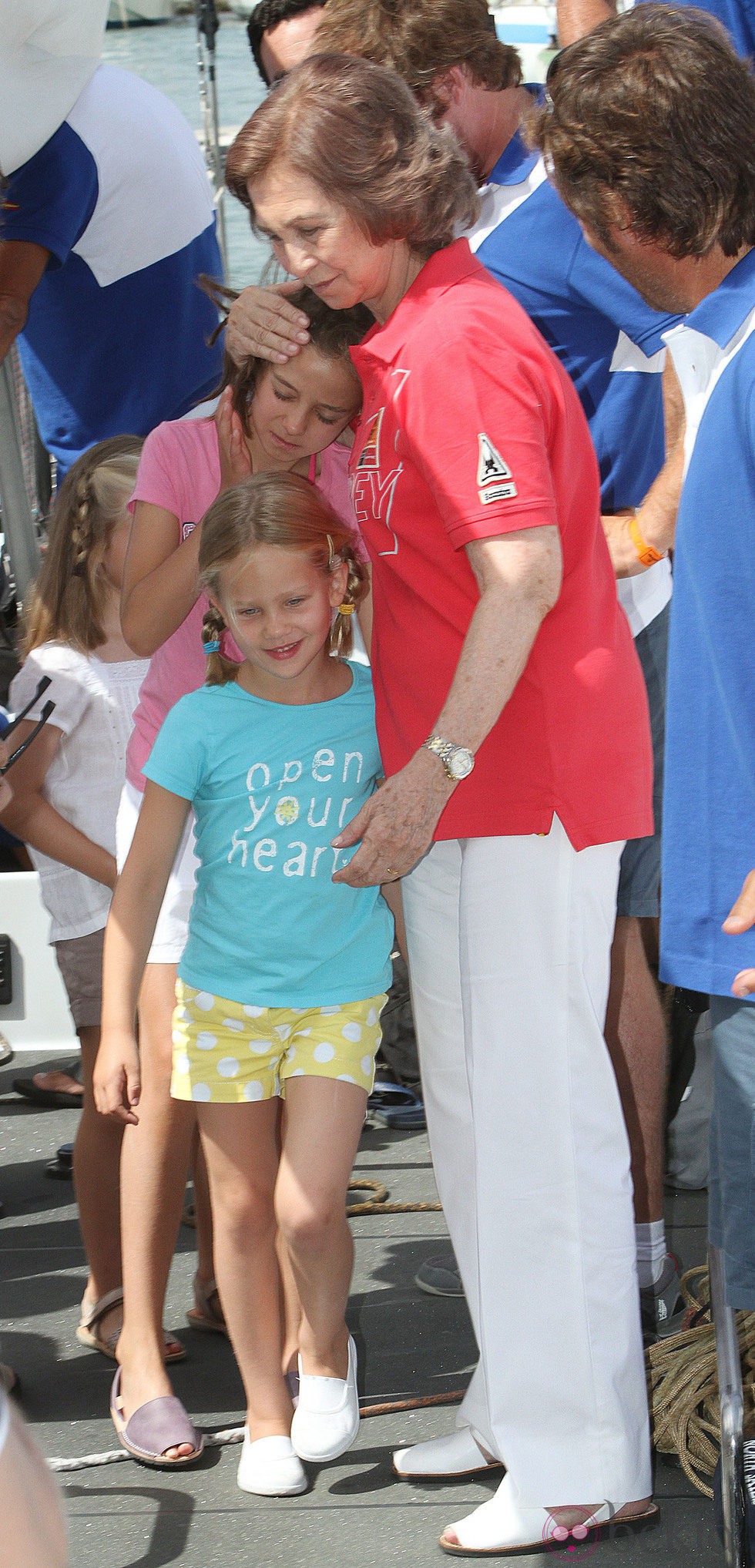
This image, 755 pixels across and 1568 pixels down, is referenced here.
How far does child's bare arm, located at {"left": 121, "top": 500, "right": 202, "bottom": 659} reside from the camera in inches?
91.0

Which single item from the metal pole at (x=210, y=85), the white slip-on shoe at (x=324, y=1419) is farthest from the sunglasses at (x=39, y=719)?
the metal pole at (x=210, y=85)

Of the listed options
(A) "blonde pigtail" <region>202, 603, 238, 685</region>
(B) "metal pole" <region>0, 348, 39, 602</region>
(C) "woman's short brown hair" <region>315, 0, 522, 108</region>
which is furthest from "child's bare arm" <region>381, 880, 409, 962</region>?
(B) "metal pole" <region>0, 348, 39, 602</region>

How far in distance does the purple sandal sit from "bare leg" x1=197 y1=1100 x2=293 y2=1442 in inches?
4.9

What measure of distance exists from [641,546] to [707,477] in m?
0.62

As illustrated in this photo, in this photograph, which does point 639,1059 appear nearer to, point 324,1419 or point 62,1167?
point 324,1419

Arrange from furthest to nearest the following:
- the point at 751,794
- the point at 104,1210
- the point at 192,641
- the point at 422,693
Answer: the point at 104,1210
the point at 192,641
the point at 422,693
the point at 751,794

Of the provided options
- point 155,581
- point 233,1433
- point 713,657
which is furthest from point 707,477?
point 233,1433

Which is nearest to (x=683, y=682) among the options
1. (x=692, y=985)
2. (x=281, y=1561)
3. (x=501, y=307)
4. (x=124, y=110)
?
(x=692, y=985)

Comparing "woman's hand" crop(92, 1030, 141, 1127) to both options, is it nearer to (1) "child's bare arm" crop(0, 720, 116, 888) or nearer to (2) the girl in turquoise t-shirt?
(2) the girl in turquoise t-shirt

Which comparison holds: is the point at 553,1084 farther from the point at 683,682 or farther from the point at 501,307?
the point at 501,307

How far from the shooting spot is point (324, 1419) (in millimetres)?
2193

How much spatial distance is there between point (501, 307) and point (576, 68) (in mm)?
277

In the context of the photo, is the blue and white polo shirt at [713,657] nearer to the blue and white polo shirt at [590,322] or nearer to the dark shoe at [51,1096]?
the blue and white polo shirt at [590,322]

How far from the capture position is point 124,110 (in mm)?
3375
